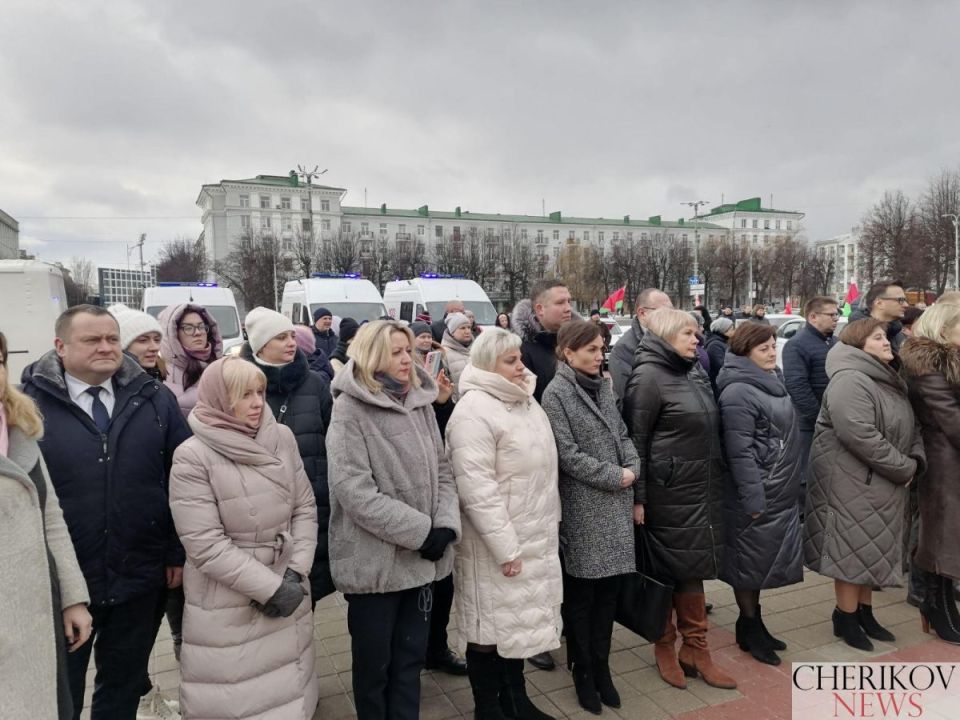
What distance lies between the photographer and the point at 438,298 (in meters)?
16.8

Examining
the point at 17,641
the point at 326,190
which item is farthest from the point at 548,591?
the point at 326,190

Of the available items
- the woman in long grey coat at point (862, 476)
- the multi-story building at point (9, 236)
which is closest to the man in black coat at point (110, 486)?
the woman in long grey coat at point (862, 476)

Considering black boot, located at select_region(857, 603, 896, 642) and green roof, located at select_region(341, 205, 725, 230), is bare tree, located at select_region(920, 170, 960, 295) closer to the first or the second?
black boot, located at select_region(857, 603, 896, 642)

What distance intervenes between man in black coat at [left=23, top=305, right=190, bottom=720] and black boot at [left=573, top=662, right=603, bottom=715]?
210 cm

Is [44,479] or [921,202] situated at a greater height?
[921,202]

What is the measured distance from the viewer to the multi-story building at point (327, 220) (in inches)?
3369

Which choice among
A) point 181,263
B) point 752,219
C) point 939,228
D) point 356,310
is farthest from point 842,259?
point 356,310

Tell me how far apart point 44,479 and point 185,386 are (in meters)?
2.10

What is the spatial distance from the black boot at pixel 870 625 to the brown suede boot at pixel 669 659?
55.1 inches

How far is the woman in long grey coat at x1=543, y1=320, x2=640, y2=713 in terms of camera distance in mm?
3461

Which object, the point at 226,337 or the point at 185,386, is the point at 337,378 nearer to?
the point at 185,386

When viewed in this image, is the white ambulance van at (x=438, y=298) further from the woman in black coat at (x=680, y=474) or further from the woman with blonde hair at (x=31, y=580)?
the woman with blonde hair at (x=31, y=580)

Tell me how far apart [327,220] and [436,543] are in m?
89.0

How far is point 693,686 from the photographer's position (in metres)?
3.72
